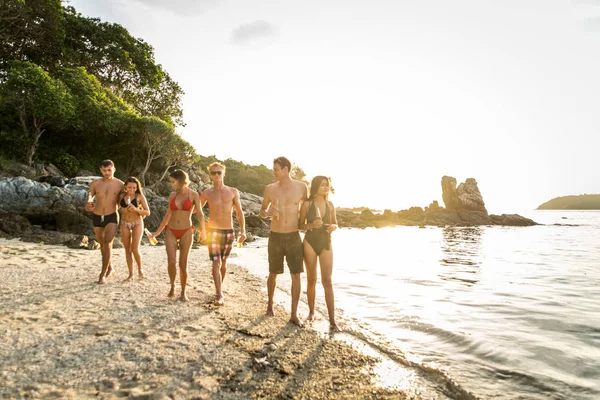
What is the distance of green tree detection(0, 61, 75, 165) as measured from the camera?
69.1ft

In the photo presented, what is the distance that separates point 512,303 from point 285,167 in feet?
20.8

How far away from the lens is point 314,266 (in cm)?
510

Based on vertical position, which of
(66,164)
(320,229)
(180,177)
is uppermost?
(66,164)

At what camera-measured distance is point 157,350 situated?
12.0ft

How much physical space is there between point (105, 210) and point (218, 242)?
8.92 ft

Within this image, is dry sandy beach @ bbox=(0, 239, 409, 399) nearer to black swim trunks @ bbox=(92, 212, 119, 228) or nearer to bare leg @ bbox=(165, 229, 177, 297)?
bare leg @ bbox=(165, 229, 177, 297)

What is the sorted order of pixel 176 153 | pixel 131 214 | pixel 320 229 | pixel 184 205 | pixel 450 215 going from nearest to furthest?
pixel 320 229
pixel 184 205
pixel 131 214
pixel 176 153
pixel 450 215

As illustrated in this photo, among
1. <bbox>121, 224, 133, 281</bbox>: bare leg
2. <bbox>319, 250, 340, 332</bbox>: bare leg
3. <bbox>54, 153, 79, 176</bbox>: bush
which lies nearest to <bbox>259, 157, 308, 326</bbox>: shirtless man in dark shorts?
<bbox>319, 250, 340, 332</bbox>: bare leg

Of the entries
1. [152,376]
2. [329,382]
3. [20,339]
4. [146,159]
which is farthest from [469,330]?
[146,159]

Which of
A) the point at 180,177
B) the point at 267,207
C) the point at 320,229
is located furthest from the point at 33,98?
the point at 320,229

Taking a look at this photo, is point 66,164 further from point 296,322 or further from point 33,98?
point 296,322

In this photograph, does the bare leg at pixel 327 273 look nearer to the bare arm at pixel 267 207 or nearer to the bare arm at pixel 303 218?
the bare arm at pixel 303 218

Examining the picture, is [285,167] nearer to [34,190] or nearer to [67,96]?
[34,190]

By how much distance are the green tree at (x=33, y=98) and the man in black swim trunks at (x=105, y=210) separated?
19814 millimetres
